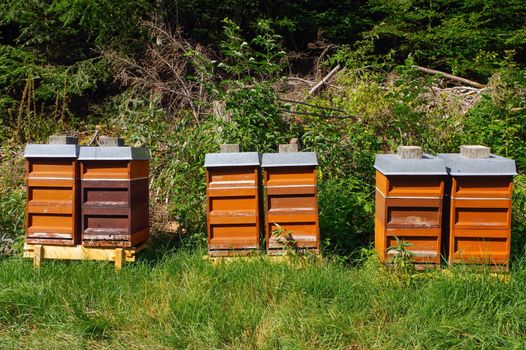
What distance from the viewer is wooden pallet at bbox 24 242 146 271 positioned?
4324 millimetres

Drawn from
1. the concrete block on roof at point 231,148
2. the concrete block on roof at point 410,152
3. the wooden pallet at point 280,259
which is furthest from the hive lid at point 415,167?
the concrete block on roof at point 231,148

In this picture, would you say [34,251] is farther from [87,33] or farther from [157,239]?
[87,33]

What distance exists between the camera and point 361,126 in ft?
20.4

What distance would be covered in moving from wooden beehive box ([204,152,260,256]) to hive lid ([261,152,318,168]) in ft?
0.32

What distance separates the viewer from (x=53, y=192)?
14.3 ft

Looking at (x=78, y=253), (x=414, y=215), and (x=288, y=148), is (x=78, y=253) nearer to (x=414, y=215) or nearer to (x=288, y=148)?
(x=288, y=148)

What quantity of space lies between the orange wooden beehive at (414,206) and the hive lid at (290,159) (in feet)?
1.88

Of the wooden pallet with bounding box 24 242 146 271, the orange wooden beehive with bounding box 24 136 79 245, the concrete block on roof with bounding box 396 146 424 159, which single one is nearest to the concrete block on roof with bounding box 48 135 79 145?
the orange wooden beehive with bounding box 24 136 79 245

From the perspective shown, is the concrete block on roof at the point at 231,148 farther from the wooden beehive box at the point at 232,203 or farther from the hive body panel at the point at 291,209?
the hive body panel at the point at 291,209

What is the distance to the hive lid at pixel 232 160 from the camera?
407 cm

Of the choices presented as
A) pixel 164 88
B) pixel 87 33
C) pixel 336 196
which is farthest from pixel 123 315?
pixel 87 33

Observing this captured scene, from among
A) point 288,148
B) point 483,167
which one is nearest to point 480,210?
point 483,167

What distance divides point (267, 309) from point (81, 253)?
1.80m

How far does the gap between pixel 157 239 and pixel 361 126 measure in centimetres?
280
